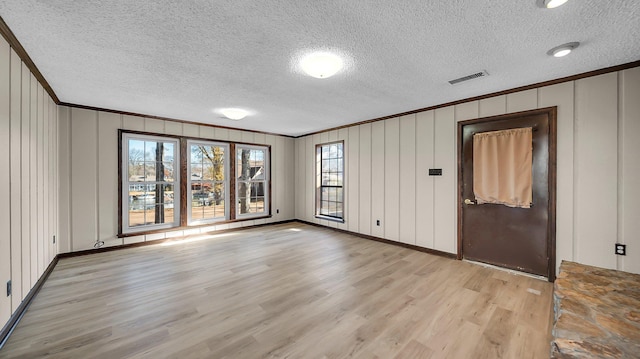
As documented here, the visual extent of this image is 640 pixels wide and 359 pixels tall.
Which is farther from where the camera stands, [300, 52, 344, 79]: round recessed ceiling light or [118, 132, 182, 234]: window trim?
[118, 132, 182, 234]: window trim

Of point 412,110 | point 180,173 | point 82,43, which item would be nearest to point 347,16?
point 82,43

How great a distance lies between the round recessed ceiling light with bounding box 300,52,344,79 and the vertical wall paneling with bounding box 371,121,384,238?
2.57 m

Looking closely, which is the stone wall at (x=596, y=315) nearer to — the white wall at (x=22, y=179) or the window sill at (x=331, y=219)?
the white wall at (x=22, y=179)

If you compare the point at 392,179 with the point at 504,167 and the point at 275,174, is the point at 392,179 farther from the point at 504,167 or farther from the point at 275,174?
the point at 275,174

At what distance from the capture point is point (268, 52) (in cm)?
233

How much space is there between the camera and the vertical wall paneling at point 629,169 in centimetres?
258

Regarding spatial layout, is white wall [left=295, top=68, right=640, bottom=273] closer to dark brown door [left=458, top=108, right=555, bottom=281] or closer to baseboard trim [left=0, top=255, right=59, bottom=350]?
dark brown door [left=458, top=108, right=555, bottom=281]

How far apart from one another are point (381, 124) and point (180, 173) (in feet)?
13.7

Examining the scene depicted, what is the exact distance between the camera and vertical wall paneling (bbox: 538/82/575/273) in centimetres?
296

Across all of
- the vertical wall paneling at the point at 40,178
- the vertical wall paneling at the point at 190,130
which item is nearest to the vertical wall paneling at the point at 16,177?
the vertical wall paneling at the point at 40,178

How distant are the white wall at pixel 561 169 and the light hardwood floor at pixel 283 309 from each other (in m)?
0.67

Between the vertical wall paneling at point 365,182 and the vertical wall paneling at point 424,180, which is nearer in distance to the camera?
the vertical wall paneling at point 424,180

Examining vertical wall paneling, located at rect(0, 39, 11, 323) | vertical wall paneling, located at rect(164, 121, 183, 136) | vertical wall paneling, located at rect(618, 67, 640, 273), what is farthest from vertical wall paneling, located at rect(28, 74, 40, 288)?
vertical wall paneling, located at rect(618, 67, 640, 273)

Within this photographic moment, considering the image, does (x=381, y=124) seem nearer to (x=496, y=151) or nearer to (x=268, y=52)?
(x=496, y=151)
